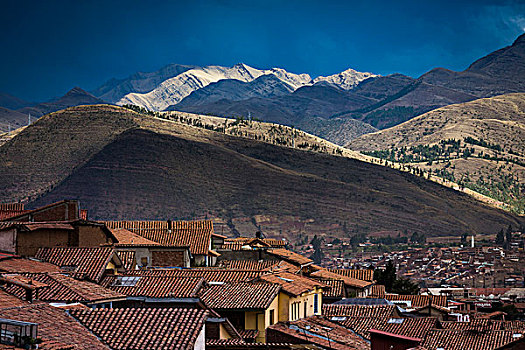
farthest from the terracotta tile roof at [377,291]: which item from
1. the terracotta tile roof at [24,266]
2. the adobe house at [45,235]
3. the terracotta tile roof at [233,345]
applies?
the terracotta tile roof at [233,345]

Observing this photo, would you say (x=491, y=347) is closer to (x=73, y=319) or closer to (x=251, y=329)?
(x=251, y=329)

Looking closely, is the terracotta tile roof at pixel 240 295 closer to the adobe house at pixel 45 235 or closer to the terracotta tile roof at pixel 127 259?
the terracotta tile roof at pixel 127 259

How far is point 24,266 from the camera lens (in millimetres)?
26688

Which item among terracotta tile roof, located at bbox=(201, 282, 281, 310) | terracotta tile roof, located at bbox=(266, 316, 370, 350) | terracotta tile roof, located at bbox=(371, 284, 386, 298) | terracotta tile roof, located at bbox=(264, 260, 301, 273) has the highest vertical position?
terracotta tile roof, located at bbox=(201, 282, 281, 310)

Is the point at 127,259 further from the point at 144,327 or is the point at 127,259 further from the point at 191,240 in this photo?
the point at 144,327

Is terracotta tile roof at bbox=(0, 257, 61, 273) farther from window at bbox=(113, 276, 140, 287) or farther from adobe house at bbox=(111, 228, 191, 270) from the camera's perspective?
adobe house at bbox=(111, 228, 191, 270)

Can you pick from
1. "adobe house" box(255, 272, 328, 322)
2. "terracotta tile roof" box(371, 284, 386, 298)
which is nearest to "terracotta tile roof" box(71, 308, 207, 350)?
"adobe house" box(255, 272, 328, 322)

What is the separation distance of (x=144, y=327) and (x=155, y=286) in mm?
8651

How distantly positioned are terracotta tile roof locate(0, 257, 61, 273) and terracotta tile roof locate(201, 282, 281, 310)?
4629 mm

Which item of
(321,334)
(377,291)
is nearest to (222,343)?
(321,334)

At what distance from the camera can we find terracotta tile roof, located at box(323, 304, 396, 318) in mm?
39031

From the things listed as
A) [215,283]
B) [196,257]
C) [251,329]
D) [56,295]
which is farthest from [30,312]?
[196,257]

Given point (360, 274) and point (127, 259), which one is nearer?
point (127, 259)

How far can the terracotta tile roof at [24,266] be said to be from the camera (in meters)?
25.5
